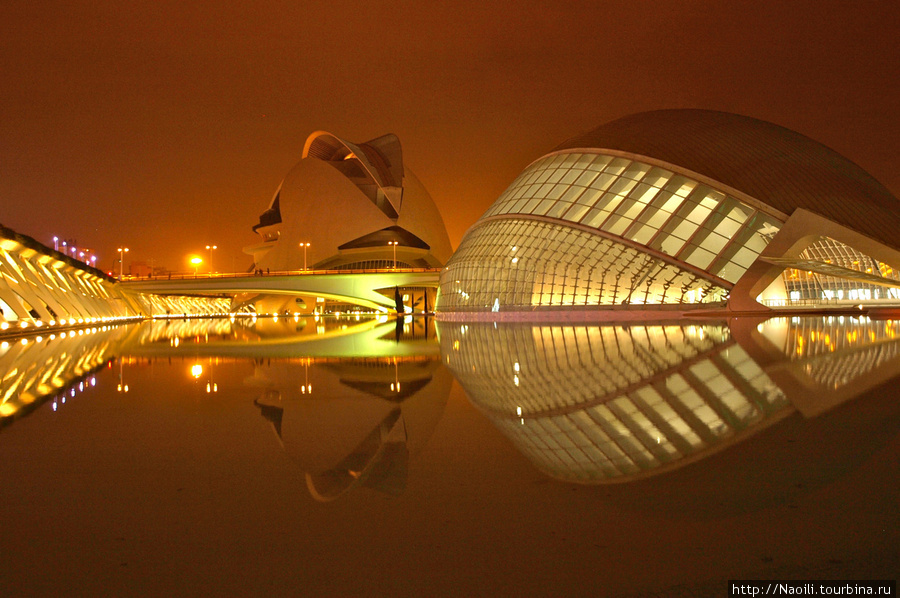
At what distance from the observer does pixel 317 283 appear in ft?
202

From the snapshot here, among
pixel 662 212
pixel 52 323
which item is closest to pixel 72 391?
pixel 52 323

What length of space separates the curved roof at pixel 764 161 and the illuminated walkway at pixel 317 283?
90.2 ft

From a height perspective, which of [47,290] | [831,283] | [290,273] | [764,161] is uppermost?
[764,161]

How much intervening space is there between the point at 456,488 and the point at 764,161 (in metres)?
30.5

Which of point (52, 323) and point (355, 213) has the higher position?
point (355, 213)

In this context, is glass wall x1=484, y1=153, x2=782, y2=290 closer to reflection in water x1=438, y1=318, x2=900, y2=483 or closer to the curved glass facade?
the curved glass facade

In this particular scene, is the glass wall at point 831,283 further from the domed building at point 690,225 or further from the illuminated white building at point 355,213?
the illuminated white building at point 355,213

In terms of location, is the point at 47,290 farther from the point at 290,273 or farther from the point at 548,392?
the point at 290,273

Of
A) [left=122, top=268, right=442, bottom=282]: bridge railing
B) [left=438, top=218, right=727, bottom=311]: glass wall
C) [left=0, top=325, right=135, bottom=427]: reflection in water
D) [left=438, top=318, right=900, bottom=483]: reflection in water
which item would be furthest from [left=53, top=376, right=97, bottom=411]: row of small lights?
[left=122, top=268, right=442, bottom=282]: bridge railing

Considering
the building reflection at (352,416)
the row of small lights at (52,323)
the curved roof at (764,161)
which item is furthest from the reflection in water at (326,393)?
the curved roof at (764,161)

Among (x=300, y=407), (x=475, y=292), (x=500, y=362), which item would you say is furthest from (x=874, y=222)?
(x=300, y=407)

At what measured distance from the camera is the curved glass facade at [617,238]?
27.9 meters

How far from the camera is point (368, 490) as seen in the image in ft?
11.9

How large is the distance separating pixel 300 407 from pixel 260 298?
84.5 meters
